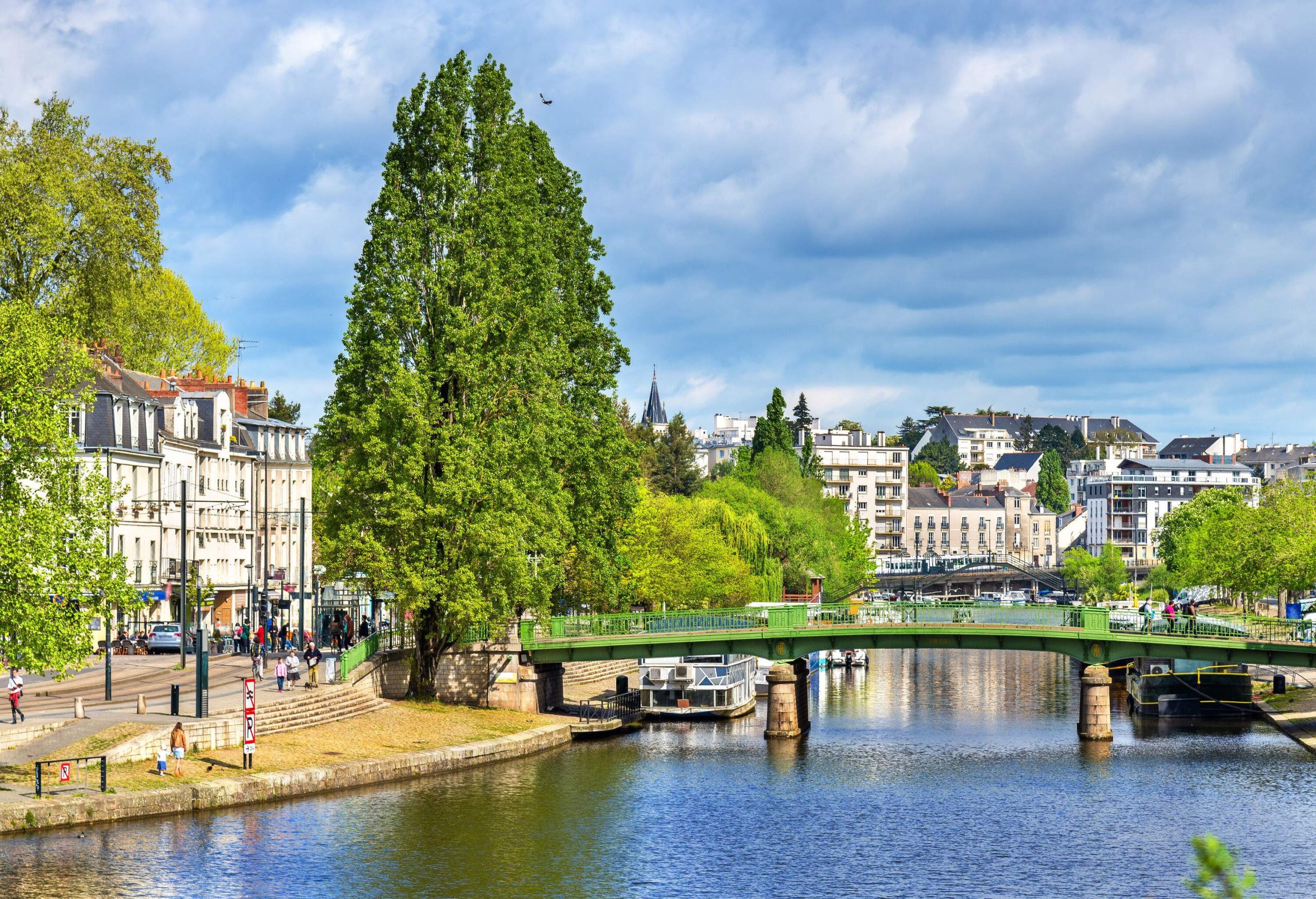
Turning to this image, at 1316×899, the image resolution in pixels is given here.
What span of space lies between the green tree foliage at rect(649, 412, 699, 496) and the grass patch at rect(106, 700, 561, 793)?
8903 cm

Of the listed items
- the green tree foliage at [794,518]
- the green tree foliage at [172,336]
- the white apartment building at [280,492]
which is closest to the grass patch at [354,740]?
the green tree foliage at [172,336]

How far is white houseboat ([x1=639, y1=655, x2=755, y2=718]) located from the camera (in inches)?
3162

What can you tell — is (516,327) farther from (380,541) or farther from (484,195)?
(380,541)

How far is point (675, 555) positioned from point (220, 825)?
5825cm

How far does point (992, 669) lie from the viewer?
400 ft

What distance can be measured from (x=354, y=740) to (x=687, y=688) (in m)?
26.8

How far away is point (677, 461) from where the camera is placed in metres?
159

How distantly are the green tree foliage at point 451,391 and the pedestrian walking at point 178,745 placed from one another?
579 inches

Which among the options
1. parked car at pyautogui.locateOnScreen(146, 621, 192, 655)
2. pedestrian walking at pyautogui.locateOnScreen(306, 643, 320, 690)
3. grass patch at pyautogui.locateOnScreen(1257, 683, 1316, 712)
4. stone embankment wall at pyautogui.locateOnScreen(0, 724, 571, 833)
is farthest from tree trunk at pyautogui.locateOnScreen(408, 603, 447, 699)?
grass patch at pyautogui.locateOnScreen(1257, 683, 1316, 712)

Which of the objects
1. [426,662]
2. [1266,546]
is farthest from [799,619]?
[1266,546]

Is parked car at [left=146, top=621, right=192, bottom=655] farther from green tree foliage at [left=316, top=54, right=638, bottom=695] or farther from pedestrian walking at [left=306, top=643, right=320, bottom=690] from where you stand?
green tree foliage at [left=316, top=54, right=638, bottom=695]

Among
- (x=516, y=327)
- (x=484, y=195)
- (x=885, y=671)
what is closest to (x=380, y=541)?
(x=516, y=327)

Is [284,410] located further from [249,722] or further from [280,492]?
[249,722]

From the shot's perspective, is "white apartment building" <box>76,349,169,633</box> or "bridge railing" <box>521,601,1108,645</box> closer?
"bridge railing" <box>521,601,1108,645</box>
